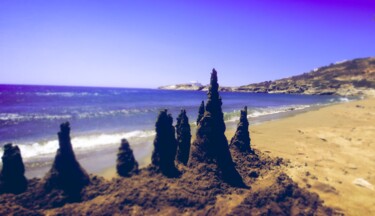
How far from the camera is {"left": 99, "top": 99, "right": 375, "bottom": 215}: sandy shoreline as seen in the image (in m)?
16.0

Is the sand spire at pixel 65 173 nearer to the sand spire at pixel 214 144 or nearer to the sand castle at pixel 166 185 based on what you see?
the sand castle at pixel 166 185

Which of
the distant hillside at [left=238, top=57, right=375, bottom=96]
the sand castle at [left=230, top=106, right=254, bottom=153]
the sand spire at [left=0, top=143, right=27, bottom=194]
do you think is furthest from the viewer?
the distant hillside at [left=238, top=57, right=375, bottom=96]

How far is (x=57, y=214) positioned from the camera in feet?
37.6

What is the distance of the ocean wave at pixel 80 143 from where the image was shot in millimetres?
24672

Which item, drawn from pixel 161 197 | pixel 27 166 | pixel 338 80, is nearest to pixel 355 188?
pixel 161 197

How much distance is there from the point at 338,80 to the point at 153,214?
16441 centimetres

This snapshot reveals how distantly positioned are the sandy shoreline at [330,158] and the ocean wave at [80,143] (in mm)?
7978

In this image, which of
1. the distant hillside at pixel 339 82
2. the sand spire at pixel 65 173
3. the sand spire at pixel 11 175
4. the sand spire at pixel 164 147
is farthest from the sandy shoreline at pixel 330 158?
the distant hillside at pixel 339 82

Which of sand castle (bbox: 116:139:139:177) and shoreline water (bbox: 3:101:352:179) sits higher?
sand castle (bbox: 116:139:139:177)

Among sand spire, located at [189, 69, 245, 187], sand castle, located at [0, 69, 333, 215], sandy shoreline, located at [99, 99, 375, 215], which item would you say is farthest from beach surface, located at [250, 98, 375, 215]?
sand spire, located at [189, 69, 245, 187]

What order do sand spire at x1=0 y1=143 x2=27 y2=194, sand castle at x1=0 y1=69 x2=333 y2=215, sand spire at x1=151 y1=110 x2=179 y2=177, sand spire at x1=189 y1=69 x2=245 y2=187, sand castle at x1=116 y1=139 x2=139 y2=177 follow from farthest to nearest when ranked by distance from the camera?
sand spire at x1=189 y1=69 x2=245 y2=187
sand spire at x1=151 y1=110 x2=179 y2=177
sand castle at x1=116 y1=139 x2=139 y2=177
sand spire at x1=0 y1=143 x2=27 y2=194
sand castle at x1=0 y1=69 x2=333 y2=215

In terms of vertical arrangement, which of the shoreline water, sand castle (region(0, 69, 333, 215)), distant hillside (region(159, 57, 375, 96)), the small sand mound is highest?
distant hillside (region(159, 57, 375, 96))

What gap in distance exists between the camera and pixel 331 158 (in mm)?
22516

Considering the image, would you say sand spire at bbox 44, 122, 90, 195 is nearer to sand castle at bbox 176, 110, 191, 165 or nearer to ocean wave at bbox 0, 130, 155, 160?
sand castle at bbox 176, 110, 191, 165
